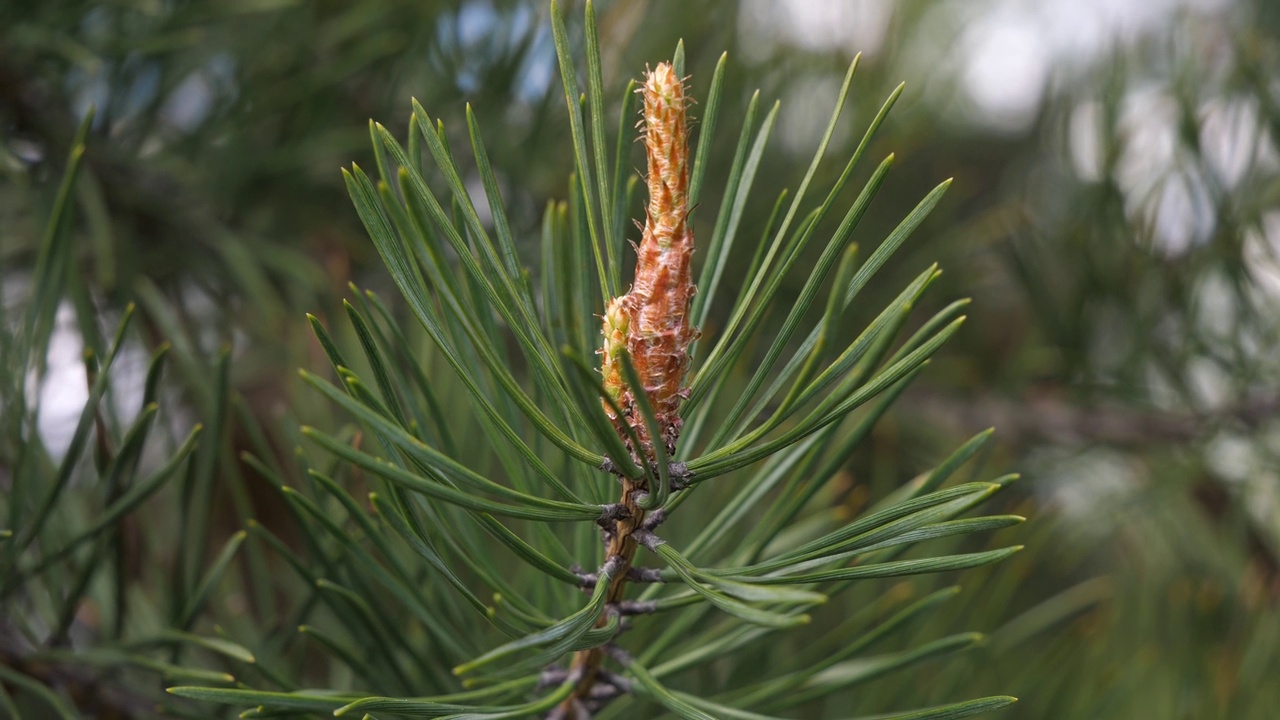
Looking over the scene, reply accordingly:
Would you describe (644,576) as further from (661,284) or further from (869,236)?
(869,236)

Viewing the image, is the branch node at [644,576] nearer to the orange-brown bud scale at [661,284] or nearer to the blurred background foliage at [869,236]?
the orange-brown bud scale at [661,284]

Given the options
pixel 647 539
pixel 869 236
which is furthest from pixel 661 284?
pixel 869 236

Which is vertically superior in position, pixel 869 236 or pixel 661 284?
pixel 869 236

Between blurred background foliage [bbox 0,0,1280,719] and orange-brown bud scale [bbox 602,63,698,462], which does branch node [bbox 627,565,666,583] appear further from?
blurred background foliage [bbox 0,0,1280,719]

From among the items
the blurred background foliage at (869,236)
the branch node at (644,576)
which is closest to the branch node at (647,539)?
the branch node at (644,576)

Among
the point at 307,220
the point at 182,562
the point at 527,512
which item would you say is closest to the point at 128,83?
the point at 307,220

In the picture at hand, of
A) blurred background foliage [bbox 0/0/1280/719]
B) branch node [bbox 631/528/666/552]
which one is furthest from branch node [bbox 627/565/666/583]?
blurred background foliage [bbox 0/0/1280/719]
